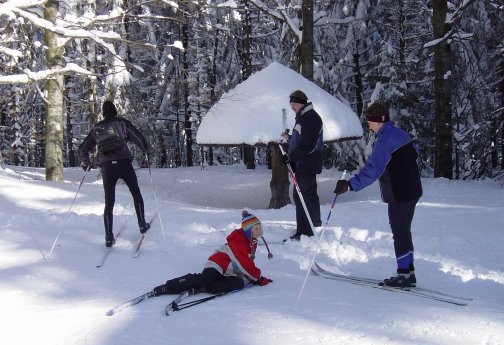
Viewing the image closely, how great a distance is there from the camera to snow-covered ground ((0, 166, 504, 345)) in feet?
12.8

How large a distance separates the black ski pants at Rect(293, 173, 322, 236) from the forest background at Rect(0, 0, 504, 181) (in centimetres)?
448

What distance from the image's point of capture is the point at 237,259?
5.05 m

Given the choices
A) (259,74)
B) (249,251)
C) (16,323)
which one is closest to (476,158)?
(259,74)

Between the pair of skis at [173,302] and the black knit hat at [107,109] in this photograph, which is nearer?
the pair of skis at [173,302]

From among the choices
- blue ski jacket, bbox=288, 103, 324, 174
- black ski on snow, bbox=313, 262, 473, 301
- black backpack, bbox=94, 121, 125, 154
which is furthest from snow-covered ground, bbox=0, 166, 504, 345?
black backpack, bbox=94, 121, 125, 154

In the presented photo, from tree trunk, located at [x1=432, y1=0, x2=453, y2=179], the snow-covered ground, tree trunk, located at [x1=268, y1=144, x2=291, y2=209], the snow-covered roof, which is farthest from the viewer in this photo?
tree trunk, located at [x1=432, y1=0, x2=453, y2=179]

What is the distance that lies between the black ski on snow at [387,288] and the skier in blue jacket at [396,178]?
0.35 feet

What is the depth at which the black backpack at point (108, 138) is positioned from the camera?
7.12 m

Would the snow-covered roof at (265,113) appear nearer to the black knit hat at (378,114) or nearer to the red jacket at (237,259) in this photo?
the black knit hat at (378,114)

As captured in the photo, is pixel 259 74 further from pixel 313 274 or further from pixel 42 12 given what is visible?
pixel 313 274

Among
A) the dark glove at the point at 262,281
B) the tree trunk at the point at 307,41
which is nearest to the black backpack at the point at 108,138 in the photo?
the dark glove at the point at 262,281

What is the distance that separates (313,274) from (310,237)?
62.8 inches

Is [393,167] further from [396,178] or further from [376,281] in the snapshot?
[376,281]

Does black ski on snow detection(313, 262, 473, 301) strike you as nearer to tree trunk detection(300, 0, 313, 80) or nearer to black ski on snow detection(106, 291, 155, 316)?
black ski on snow detection(106, 291, 155, 316)
